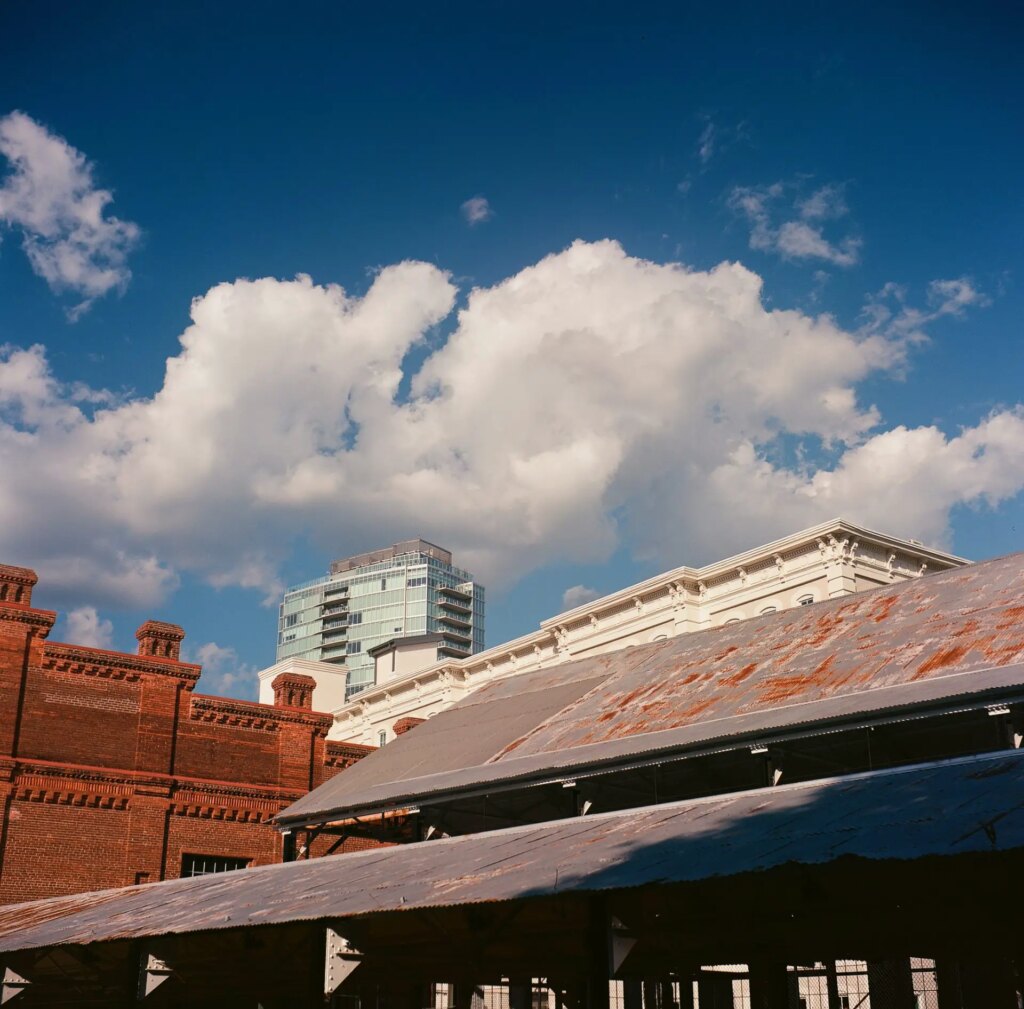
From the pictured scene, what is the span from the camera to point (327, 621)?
181750 millimetres

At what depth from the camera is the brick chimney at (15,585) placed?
28.7 meters

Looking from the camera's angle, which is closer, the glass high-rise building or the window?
the window

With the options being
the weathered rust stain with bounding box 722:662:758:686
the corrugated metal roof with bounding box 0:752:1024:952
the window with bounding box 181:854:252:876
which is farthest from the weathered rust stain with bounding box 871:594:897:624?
the window with bounding box 181:854:252:876

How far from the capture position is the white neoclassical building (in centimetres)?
4341

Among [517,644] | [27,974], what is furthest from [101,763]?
[517,644]

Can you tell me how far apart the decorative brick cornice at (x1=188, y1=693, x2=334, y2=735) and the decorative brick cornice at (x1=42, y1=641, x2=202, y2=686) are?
0.72 m

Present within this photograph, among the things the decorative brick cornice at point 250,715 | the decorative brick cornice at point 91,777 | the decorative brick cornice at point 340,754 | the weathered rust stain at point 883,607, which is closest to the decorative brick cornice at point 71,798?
the decorative brick cornice at point 91,777

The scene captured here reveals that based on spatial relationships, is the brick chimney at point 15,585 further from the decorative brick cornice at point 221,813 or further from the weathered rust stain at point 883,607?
the weathered rust stain at point 883,607

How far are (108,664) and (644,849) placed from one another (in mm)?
20999

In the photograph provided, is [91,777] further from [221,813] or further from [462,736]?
[462,736]

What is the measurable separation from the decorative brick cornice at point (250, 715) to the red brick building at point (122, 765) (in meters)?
0.04

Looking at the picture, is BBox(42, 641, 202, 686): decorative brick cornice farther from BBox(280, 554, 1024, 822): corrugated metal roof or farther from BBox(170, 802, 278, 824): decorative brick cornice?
BBox(280, 554, 1024, 822): corrugated metal roof

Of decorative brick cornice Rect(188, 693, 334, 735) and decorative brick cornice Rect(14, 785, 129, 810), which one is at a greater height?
decorative brick cornice Rect(188, 693, 334, 735)

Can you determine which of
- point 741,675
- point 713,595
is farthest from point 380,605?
point 741,675
